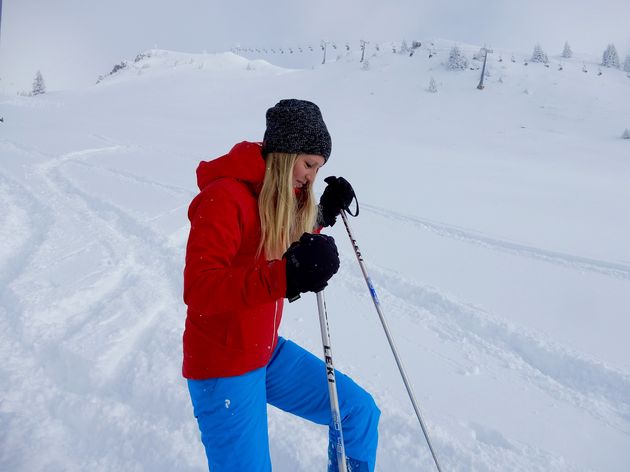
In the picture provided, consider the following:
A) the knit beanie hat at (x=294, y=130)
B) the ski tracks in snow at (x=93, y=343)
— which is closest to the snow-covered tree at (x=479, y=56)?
the ski tracks in snow at (x=93, y=343)

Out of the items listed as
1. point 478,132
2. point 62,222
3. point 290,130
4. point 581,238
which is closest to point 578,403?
point 290,130

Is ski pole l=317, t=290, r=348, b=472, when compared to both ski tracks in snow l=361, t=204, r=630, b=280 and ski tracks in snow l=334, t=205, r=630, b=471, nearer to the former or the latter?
ski tracks in snow l=334, t=205, r=630, b=471

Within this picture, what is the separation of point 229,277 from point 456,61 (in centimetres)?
3613

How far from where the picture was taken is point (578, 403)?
3.44m

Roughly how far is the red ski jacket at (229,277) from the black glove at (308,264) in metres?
0.04

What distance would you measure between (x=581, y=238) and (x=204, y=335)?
7622mm

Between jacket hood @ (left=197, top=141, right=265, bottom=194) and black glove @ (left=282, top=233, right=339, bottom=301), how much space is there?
377 mm

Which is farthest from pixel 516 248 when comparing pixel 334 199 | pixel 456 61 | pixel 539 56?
pixel 539 56

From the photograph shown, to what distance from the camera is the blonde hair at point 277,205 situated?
1842 millimetres

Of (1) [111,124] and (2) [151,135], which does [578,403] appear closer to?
(2) [151,135]

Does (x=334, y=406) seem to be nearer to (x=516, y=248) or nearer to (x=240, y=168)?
(x=240, y=168)

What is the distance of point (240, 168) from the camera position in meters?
1.82

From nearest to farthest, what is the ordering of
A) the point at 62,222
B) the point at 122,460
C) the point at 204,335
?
the point at 204,335, the point at 122,460, the point at 62,222

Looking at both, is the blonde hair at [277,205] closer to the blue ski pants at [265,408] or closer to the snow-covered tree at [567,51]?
the blue ski pants at [265,408]
